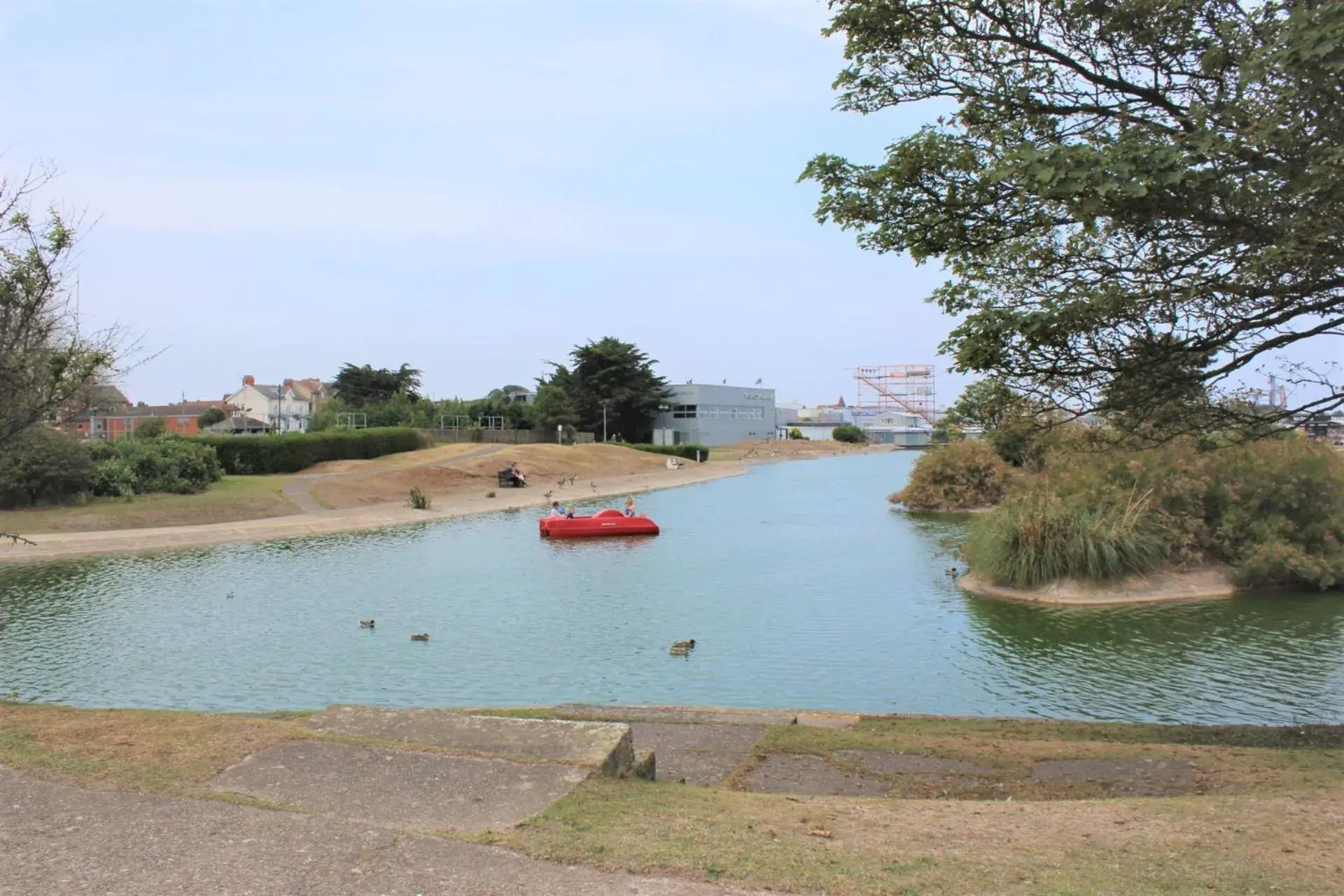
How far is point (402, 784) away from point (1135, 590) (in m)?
21.4

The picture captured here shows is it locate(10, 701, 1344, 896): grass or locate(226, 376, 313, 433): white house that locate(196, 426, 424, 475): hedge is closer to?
locate(10, 701, 1344, 896): grass

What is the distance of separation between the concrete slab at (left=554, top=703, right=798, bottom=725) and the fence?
63.8 meters

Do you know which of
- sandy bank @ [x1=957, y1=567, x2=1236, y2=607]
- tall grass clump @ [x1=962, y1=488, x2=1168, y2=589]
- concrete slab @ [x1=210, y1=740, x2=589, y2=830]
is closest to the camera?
concrete slab @ [x1=210, y1=740, x2=589, y2=830]

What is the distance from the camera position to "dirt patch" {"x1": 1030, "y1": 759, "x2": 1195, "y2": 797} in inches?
328

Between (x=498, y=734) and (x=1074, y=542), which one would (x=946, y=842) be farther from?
(x=1074, y=542)

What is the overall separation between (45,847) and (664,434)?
351ft

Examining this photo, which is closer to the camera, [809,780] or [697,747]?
[809,780]

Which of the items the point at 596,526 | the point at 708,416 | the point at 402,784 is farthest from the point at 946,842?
the point at 708,416

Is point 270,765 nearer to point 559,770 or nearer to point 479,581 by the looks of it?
point 559,770

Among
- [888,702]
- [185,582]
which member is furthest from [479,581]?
[888,702]

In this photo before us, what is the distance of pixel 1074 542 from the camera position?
78.3 feet

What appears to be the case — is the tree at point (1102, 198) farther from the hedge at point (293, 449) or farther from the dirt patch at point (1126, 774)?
the hedge at point (293, 449)

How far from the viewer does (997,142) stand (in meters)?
9.75

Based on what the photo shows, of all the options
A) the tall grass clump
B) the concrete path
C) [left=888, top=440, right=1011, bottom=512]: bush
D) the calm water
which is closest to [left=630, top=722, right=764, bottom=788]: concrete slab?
the concrete path
